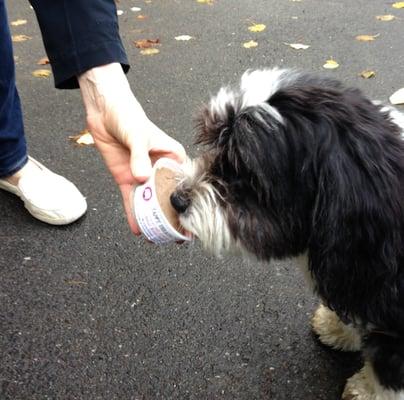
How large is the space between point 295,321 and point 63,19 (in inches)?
58.6

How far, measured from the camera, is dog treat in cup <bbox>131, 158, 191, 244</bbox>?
1583mm

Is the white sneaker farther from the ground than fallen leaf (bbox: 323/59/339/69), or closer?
farther from the ground

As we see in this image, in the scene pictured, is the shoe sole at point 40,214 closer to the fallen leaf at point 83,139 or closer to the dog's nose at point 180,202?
the fallen leaf at point 83,139

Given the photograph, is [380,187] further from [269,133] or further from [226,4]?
[226,4]

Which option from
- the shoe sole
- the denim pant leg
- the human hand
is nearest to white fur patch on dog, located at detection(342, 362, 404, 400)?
the human hand

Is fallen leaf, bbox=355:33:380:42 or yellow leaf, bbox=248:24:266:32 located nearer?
fallen leaf, bbox=355:33:380:42

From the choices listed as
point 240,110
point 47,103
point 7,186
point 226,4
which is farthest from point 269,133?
point 226,4

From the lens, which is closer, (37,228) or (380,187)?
(380,187)

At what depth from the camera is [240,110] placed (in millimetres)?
1555

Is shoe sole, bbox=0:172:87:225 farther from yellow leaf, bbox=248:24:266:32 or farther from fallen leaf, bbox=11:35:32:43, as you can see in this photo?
yellow leaf, bbox=248:24:266:32

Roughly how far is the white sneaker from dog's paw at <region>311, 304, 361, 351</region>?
1289 mm

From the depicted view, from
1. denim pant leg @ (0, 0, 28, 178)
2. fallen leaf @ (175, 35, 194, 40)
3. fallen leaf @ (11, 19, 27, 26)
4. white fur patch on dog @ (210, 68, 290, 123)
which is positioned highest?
white fur patch on dog @ (210, 68, 290, 123)

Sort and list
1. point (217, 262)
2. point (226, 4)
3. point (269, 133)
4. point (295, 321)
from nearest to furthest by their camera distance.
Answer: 1. point (269, 133)
2. point (295, 321)
3. point (217, 262)
4. point (226, 4)

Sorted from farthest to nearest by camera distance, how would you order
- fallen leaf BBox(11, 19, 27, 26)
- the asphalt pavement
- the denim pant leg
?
fallen leaf BBox(11, 19, 27, 26), the denim pant leg, the asphalt pavement
